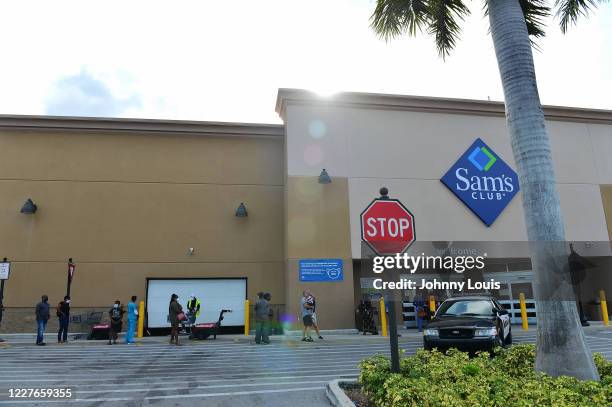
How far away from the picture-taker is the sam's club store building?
60.0 ft

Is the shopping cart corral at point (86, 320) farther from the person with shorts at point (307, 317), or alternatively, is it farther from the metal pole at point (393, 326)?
the metal pole at point (393, 326)

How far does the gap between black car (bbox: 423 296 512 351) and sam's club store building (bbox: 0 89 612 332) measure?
7.16 meters

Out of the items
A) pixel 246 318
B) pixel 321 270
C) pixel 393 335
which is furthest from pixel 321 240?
pixel 393 335

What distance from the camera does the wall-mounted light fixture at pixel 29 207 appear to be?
18.1 metres

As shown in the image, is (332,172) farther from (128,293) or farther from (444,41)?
(128,293)

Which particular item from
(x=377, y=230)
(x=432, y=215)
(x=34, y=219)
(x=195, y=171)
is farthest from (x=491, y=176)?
(x=34, y=219)

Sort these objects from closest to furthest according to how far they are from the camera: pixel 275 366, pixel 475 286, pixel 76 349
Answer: pixel 275 366 → pixel 76 349 → pixel 475 286

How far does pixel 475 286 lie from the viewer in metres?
22.5

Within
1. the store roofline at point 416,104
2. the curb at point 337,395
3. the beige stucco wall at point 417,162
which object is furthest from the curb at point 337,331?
the store roofline at point 416,104

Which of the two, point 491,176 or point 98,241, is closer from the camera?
point 98,241

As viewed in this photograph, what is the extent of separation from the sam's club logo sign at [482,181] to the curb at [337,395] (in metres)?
14.4

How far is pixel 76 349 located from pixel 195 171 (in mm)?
9190

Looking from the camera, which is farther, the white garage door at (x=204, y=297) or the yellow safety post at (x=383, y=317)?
the white garage door at (x=204, y=297)

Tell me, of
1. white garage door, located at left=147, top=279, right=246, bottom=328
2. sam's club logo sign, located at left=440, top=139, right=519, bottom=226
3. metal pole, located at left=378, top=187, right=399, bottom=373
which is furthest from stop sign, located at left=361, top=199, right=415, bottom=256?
sam's club logo sign, located at left=440, top=139, right=519, bottom=226
